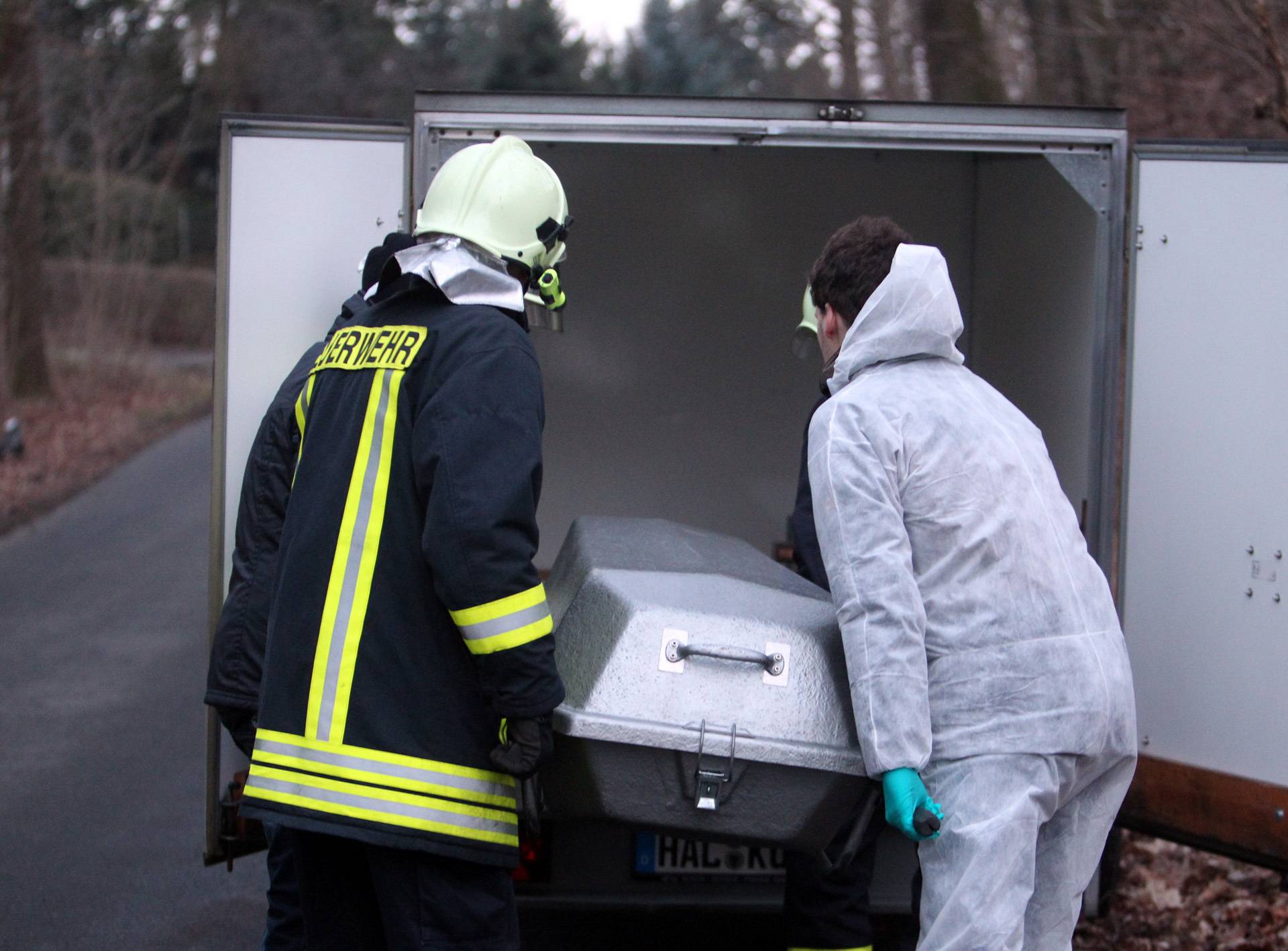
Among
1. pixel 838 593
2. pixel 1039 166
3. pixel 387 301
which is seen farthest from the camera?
pixel 1039 166

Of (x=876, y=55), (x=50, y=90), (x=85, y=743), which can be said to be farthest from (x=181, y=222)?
(x=85, y=743)

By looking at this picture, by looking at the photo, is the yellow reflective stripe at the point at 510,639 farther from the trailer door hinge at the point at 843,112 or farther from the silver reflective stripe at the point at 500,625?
the trailer door hinge at the point at 843,112

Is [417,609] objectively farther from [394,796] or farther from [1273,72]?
[1273,72]

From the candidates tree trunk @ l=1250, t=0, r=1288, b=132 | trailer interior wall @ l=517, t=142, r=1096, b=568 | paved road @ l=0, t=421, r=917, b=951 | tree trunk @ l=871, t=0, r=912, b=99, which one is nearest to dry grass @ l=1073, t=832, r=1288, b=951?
paved road @ l=0, t=421, r=917, b=951

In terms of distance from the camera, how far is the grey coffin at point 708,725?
7.91 feet

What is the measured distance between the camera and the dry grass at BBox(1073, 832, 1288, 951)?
4.16m

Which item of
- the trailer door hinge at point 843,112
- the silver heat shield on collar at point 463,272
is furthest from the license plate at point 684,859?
the trailer door hinge at point 843,112

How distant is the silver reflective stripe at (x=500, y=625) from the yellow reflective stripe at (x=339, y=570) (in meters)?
0.21

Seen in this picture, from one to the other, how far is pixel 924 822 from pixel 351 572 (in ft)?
3.38

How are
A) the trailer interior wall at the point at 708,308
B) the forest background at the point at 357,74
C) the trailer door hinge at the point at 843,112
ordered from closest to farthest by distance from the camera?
the trailer door hinge at the point at 843,112, the trailer interior wall at the point at 708,308, the forest background at the point at 357,74

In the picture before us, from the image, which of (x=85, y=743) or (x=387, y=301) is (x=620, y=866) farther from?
(x=85, y=743)

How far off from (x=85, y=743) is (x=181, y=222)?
19.3 meters

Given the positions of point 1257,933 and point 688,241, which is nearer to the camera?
point 1257,933

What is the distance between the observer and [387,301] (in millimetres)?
2566
